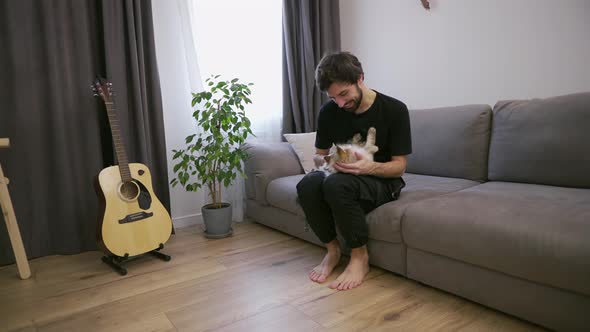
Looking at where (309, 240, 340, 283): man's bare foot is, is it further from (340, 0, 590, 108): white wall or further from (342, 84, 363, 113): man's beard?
(340, 0, 590, 108): white wall

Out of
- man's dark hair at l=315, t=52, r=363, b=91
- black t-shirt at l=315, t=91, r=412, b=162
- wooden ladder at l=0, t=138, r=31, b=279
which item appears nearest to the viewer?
man's dark hair at l=315, t=52, r=363, b=91

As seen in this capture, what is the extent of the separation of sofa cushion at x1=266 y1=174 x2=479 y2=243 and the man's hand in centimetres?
18

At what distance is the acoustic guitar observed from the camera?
5.95 ft

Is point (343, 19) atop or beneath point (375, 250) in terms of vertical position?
atop

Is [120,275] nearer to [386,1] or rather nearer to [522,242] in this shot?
[522,242]

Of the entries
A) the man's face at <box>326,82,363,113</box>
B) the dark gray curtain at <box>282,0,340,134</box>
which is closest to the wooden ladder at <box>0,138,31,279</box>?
the man's face at <box>326,82,363,113</box>

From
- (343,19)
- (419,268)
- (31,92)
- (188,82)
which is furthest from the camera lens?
(343,19)

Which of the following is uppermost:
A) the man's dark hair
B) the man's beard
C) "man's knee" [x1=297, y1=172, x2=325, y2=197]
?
the man's dark hair

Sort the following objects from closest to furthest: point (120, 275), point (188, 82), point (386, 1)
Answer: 1. point (120, 275)
2. point (188, 82)
3. point (386, 1)

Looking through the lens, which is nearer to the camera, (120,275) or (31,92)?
(120,275)

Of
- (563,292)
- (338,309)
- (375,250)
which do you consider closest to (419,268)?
(375,250)

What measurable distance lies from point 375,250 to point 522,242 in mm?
645

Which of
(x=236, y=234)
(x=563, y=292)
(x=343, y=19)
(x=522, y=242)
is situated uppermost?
(x=343, y=19)

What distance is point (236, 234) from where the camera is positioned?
2.39 metres
